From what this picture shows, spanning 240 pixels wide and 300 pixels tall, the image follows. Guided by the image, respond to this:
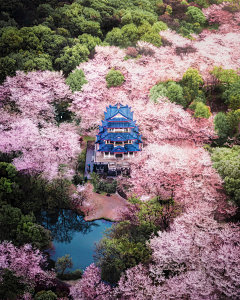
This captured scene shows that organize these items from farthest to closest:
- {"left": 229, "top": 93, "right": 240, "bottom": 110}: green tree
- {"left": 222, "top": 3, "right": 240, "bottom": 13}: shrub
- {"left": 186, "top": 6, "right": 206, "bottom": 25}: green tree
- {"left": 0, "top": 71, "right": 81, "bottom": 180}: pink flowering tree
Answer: {"left": 186, "top": 6, "right": 206, "bottom": 25}: green tree
{"left": 222, "top": 3, "right": 240, "bottom": 13}: shrub
{"left": 229, "top": 93, "right": 240, "bottom": 110}: green tree
{"left": 0, "top": 71, "right": 81, "bottom": 180}: pink flowering tree

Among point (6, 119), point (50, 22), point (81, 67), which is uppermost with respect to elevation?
point (50, 22)

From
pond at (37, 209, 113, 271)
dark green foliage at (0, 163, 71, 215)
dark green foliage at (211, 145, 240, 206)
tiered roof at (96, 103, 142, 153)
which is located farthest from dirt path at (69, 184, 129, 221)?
dark green foliage at (211, 145, 240, 206)

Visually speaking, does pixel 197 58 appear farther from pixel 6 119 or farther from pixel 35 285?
pixel 35 285

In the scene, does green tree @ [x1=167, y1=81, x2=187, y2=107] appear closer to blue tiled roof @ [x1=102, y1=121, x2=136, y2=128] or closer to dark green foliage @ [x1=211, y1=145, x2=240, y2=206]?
blue tiled roof @ [x1=102, y1=121, x2=136, y2=128]

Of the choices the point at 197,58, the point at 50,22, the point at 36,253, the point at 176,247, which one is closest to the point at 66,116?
the point at 50,22

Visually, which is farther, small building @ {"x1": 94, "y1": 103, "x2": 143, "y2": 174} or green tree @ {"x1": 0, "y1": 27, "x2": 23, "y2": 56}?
green tree @ {"x1": 0, "y1": 27, "x2": 23, "y2": 56}

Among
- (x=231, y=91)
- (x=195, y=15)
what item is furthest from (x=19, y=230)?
(x=195, y=15)
